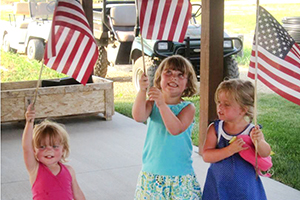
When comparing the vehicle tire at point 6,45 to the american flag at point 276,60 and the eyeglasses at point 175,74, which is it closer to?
the eyeglasses at point 175,74

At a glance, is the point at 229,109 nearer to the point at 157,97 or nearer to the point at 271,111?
the point at 157,97

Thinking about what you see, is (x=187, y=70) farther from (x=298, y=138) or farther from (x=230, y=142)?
(x=298, y=138)

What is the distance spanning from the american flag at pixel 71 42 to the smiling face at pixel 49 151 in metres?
0.41

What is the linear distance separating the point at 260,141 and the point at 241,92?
0.30 m

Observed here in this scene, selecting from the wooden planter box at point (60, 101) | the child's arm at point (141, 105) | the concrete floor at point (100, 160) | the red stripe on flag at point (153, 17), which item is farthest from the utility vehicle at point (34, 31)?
the child's arm at point (141, 105)

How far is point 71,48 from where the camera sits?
297 centimetres

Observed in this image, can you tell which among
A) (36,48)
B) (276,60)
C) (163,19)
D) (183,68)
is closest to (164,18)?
(163,19)

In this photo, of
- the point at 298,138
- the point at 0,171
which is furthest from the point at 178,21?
the point at 298,138

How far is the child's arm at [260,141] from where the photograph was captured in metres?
2.73

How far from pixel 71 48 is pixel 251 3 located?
841 inches

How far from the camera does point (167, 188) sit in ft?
9.96

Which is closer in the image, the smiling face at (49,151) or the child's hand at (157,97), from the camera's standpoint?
the smiling face at (49,151)

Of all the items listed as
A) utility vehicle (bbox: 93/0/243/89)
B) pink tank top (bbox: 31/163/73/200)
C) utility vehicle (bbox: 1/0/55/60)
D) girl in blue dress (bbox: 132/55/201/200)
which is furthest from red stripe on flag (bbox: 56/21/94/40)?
utility vehicle (bbox: 1/0/55/60)

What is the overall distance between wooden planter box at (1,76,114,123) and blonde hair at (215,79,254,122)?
4.13 m
